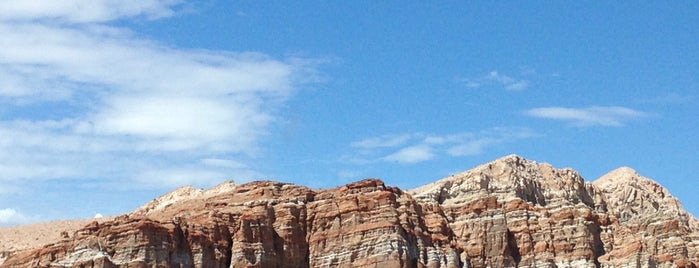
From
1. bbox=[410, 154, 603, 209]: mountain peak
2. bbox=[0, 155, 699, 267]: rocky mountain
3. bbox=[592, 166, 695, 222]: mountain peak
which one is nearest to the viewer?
bbox=[0, 155, 699, 267]: rocky mountain

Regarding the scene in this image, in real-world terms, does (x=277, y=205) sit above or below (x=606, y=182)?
below

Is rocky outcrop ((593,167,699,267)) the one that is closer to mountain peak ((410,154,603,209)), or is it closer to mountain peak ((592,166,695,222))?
mountain peak ((592,166,695,222))

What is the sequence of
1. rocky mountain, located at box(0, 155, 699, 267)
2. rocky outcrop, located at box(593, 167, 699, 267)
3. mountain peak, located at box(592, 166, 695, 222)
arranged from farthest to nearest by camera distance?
mountain peak, located at box(592, 166, 695, 222), rocky outcrop, located at box(593, 167, 699, 267), rocky mountain, located at box(0, 155, 699, 267)

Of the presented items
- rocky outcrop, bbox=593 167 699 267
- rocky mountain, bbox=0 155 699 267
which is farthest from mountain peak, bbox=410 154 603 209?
rocky outcrop, bbox=593 167 699 267

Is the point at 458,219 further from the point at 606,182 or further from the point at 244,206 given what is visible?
the point at 606,182

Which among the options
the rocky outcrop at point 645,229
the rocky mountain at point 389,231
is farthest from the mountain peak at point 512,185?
the rocky outcrop at point 645,229

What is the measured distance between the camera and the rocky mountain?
428ft

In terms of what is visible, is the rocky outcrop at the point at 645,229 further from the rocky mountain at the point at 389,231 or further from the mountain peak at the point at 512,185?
the mountain peak at the point at 512,185

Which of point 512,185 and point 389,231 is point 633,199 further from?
point 389,231

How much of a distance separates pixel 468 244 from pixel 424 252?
11.6 meters

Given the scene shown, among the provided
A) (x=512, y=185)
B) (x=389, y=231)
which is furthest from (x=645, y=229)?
(x=389, y=231)

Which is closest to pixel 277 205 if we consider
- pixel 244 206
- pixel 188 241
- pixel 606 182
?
pixel 244 206

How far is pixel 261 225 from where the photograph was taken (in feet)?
456

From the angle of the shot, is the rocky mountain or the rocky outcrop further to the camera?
the rocky outcrop
